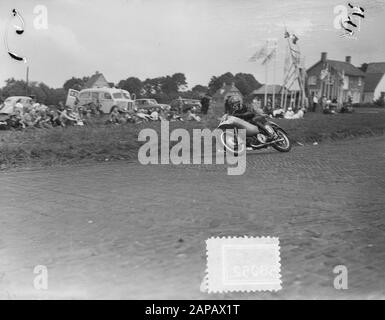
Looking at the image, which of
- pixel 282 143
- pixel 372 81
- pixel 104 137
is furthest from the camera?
pixel 104 137

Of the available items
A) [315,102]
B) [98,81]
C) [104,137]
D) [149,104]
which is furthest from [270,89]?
[104,137]

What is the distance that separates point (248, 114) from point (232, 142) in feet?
3.36

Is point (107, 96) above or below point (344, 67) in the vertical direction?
below

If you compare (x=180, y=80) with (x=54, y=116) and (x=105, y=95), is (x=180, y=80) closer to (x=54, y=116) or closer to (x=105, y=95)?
(x=105, y=95)

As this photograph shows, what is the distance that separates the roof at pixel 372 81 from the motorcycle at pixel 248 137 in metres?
1.30

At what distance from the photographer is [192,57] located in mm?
5121

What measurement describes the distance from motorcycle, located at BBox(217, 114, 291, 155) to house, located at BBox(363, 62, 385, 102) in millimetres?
1297

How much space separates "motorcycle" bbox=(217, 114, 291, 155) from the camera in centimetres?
548

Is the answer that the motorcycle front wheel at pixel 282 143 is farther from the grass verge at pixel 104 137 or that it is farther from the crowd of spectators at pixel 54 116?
the crowd of spectators at pixel 54 116

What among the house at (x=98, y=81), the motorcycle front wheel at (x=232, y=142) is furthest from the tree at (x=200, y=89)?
the house at (x=98, y=81)

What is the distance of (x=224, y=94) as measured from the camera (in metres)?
5.92

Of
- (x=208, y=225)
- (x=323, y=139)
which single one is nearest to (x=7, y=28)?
(x=208, y=225)
